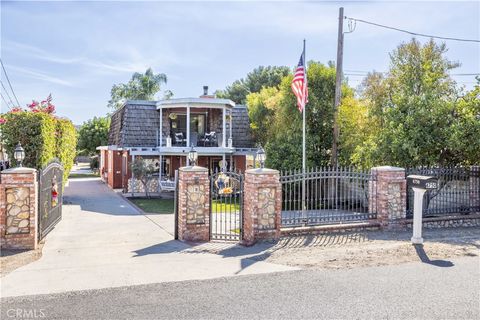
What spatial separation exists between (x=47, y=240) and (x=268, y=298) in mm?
6504

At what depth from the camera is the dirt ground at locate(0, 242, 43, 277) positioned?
24.1ft

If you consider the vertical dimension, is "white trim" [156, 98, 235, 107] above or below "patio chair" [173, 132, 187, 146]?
above

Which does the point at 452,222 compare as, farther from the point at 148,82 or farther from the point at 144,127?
the point at 148,82

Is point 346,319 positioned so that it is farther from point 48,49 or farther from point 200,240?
point 48,49

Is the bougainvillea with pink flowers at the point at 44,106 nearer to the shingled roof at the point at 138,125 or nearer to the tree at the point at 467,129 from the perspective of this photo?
the shingled roof at the point at 138,125

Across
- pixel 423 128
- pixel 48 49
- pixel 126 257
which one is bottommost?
pixel 126 257

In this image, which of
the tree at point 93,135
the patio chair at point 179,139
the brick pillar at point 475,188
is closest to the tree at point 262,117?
the patio chair at point 179,139

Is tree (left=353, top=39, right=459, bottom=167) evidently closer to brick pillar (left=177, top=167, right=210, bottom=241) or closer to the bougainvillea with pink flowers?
brick pillar (left=177, top=167, right=210, bottom=241)

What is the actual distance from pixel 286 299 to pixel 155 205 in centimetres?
1180

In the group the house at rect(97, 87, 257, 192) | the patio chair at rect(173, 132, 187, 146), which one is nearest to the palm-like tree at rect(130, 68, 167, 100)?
the house at rect(97, 87, 257, 192)

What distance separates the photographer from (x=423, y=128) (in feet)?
41.9

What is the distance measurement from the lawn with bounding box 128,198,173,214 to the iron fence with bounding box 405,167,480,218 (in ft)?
29.1

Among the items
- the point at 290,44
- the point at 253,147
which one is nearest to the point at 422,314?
the point at 290,44

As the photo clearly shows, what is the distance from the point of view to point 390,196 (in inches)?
430
